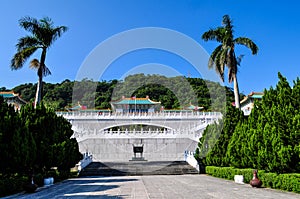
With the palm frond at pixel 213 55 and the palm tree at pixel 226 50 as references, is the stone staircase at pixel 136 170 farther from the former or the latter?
the palm frond at pixel 213 55

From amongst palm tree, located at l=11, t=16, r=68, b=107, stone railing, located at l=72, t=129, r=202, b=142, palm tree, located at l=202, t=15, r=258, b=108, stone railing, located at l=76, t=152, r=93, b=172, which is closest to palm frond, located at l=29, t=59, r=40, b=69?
palm tree, located at l=11, t=16, r=68, b=107

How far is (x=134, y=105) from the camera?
41344 mm

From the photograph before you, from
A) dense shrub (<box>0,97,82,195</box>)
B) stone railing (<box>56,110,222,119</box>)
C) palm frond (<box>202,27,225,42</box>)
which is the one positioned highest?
palm frond (<box>202,27,225,42</box>)

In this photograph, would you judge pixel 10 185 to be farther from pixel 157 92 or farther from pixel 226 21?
pixel 157 92

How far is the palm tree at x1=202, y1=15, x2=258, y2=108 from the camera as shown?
55.2ft

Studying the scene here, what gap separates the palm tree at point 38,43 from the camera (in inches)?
567

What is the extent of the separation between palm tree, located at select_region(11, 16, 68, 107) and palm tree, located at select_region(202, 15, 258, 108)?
28.2 ft

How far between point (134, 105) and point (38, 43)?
88.3 ft

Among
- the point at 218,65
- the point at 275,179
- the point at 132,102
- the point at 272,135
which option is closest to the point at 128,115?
the point at 132,102

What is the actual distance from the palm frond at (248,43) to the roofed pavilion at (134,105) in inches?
964

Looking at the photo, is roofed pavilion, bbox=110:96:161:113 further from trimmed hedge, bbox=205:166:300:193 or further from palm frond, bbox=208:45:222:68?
trimmed hedge, bbox=205:166:300:193

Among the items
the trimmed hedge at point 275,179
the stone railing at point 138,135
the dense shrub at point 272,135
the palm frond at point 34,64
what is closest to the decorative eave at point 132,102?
the stone railing at point 138,135

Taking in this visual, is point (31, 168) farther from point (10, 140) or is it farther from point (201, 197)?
point (201, 197)

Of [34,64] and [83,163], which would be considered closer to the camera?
[34,64]
